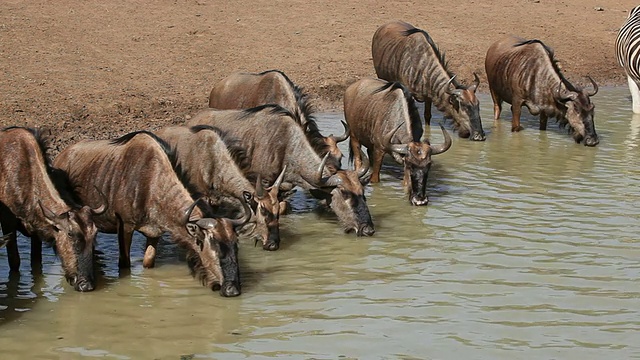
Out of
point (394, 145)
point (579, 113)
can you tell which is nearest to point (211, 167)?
point (394, 145)

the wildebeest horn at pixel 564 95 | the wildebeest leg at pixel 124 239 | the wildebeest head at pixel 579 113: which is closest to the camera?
the wildebeest leg at pixel 124 239

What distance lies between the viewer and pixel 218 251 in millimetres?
8695

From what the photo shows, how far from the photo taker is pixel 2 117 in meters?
14.1

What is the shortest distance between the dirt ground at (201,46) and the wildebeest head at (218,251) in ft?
17.7

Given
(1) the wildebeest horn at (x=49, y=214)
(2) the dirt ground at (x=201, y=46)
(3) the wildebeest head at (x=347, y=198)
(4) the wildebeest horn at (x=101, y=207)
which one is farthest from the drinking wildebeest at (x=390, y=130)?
(1) the wildebeest horn at (x=49, y=214)

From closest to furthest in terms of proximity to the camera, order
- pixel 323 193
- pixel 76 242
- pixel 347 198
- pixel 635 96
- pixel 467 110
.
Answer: pixel 76 242 < pixel 347 198 < pixel 323 193 < pixel 467 110 < pixel 635 96

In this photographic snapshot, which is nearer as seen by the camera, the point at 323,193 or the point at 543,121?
the point at 323,193

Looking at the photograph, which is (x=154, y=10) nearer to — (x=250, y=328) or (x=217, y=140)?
(x=217, y=140)

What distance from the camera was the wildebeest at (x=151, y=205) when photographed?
28.7ft

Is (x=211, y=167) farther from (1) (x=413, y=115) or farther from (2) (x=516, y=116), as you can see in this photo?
(2) (x=516, y=116)

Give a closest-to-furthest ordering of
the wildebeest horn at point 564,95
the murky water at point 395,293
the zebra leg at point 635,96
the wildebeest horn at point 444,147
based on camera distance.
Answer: the murky water at point 395,293 < the wildebeest horn at point 444,147 < the wildebeest horn at point 564,95 < the zebra leg at point 635,96

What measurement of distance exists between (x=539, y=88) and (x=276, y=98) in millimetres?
5448

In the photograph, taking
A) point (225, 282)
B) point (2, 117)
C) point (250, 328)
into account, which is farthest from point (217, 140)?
point (2, 117)

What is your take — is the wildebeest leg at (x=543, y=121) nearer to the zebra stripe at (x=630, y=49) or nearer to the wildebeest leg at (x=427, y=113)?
the wildebeest leg at (x=427, y=113)
